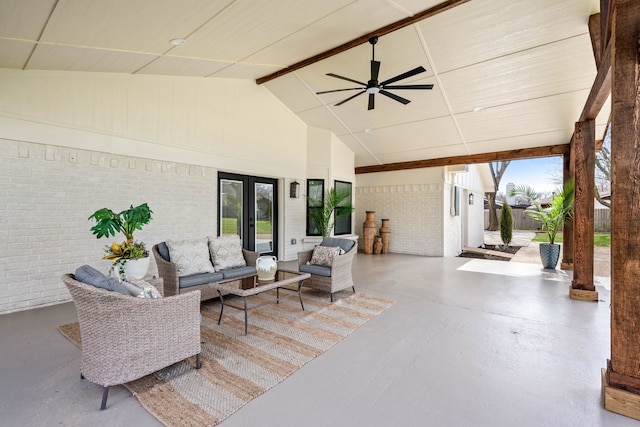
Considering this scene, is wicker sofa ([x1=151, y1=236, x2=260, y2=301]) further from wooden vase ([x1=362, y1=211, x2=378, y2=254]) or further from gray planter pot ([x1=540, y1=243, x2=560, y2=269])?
gray planter pot ([x1=540, y1=243, x2=560, y2=269])

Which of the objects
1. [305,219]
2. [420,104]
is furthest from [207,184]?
[420,104]

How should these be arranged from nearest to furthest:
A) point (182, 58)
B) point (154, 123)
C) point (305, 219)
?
point (182, 58) < point (154, 123) < point (305, 219)

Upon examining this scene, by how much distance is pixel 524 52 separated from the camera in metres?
4.54

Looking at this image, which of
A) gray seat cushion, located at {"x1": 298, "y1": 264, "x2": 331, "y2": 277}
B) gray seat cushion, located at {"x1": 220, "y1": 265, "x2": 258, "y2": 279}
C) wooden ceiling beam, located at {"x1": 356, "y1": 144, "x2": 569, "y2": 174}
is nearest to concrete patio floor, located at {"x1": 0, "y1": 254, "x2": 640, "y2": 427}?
gray seat cushion, located at {"x1": 298, "y1": 264, "x2": 331, "y2": 277}

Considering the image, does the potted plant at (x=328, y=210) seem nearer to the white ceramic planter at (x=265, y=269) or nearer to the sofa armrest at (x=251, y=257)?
the sofa armrest at (x=251, y=257)

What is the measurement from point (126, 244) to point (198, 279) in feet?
3.14

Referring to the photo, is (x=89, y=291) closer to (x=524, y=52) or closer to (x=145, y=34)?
(x=145, y=34)

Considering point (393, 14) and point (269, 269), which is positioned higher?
point (393, 14)

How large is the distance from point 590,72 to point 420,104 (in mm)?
2592

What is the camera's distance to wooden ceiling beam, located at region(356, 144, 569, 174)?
691 centimetres

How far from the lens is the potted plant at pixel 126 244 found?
141 inches

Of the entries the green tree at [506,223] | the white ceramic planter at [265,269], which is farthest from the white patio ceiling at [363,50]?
the green tree at [506,223]

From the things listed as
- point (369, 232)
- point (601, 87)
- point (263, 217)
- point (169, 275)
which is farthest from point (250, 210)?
point (601, 87)

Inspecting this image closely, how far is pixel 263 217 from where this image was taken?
7.22m
